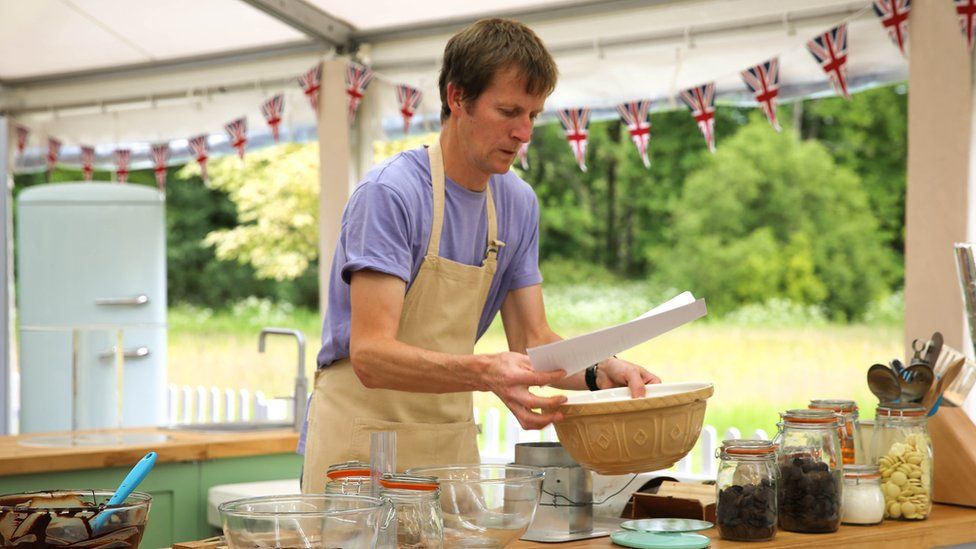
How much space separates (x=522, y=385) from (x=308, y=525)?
0.53 meters

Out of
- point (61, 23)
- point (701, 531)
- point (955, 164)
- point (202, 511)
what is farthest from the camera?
point (61, 23)

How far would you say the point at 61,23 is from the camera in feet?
19.2

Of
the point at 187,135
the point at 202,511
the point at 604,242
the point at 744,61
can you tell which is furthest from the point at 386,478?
the point at 604,242

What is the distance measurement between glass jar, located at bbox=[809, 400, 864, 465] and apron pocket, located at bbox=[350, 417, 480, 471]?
74cm

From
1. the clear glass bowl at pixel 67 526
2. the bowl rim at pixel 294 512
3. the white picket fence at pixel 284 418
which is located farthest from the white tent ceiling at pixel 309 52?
the clear glass bowl at pixel 67 526

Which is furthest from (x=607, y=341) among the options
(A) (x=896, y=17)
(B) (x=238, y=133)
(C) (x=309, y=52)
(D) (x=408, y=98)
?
(B) (x=238, y=133)

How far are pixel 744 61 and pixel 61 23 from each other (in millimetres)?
3490

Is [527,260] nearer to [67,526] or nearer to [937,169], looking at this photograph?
[67,526]

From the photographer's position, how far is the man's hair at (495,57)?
2229 mm

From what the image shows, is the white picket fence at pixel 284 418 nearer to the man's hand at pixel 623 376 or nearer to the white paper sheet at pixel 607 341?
the man's hand at pixel 623 376

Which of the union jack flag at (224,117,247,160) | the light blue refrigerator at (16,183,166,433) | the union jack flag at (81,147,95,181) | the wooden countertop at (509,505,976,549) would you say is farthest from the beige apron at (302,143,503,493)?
the union jack flag at (81,147,95,181)

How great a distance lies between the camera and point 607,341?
1.81 metres

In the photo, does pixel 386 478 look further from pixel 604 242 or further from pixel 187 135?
pixel 604 242

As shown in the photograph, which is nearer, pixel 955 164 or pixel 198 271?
pixel 955 164
